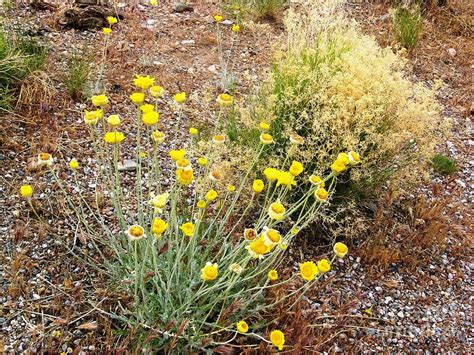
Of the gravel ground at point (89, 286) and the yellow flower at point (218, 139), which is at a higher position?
the yellow flower at point (218, 139)

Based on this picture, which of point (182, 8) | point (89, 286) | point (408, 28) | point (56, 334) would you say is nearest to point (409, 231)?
point (89, 286)

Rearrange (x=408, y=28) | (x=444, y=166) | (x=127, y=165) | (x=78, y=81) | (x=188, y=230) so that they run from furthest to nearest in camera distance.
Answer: (x=408, y=28) < (x=444, y=166) < (x=78, y=81) < (x=127, y=165) < (x=188, y=230)

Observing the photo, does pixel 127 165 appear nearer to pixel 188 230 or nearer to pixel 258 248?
pixel 188 230

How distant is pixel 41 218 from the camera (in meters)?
2.92

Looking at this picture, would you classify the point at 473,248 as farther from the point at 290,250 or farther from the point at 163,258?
the point at 163,258

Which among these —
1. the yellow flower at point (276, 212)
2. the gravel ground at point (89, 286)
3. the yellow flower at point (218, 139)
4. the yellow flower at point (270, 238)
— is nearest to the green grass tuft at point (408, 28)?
the gravel ground at point (89, 286)

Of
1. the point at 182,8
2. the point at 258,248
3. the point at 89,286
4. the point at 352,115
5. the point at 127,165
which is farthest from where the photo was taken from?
the point at 182,8

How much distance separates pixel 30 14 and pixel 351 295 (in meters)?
4.17

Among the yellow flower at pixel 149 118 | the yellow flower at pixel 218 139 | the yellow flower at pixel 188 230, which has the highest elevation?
the yellow flower at pixel 149 118

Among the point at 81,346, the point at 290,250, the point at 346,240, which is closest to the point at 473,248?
the point at 346,240

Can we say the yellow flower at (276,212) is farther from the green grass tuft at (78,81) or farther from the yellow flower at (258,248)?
the green grass tuft at (78,81)

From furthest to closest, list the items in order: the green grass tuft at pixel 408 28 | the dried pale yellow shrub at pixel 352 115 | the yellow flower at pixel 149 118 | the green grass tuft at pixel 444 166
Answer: the green grass tuft at pixel 408 28, the green grass tuft at pixel 444 166, the dried pale yellow shrub at pixel 352 115, the yellow flower at pixel 149 118

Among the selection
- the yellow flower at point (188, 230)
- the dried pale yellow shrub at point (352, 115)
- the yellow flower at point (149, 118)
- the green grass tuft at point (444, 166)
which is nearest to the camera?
the yellow flower at point (149, 118)

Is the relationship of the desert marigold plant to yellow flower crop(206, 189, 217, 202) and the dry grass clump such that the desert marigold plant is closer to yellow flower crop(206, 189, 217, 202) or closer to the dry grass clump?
yellow flower crop(206, 189, 217, 202)
